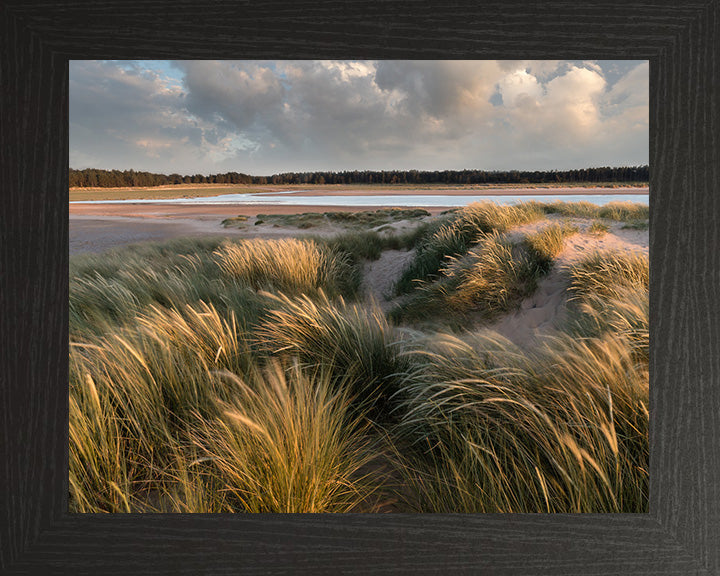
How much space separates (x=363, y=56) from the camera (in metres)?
1.15

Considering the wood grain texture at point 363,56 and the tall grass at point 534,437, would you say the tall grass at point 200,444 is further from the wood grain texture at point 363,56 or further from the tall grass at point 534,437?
the tall grass at point 534,437

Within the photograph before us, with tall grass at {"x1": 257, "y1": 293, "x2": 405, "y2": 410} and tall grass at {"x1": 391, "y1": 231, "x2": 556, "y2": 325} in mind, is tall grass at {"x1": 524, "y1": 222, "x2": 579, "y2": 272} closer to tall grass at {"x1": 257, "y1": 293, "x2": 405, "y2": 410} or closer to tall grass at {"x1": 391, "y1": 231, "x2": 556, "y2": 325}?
tall grass at {"x1": 391, "y1": 231, "x2": 556, "y2": 325}

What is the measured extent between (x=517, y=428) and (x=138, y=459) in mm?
1175

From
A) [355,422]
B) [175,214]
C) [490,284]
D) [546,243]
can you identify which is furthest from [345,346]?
[175,214]

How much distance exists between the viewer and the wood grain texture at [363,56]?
106 cm

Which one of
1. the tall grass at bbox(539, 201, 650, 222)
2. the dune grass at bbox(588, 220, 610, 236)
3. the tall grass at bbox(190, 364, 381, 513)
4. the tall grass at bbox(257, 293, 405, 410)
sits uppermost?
the tall grass at bbox(539, 201, 650, 222)

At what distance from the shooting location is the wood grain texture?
106 cm

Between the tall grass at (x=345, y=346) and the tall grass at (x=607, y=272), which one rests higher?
the tall grass at (x=607, y=272)

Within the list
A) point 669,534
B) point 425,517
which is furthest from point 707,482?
point 425,517

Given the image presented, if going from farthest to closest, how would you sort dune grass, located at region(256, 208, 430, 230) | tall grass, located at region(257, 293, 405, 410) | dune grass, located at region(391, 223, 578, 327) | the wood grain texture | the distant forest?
1. dune grass, located at region(256, 208, 430, 230)
2. dune grass, located at region(391, 223, 578, 327)
3. the distant forest
4. tall grass, located at region(257, 293, 405, 410)
5. the wood grain texture

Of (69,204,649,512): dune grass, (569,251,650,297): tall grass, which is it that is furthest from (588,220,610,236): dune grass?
(69,204,649,512): dune grass

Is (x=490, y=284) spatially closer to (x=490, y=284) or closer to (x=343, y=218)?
(x=490, y=284)

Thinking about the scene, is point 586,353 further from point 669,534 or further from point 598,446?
point 669,534

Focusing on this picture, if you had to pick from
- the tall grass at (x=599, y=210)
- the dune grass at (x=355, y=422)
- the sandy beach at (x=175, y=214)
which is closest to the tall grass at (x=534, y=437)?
the dune grass at (x=355, y=422)
